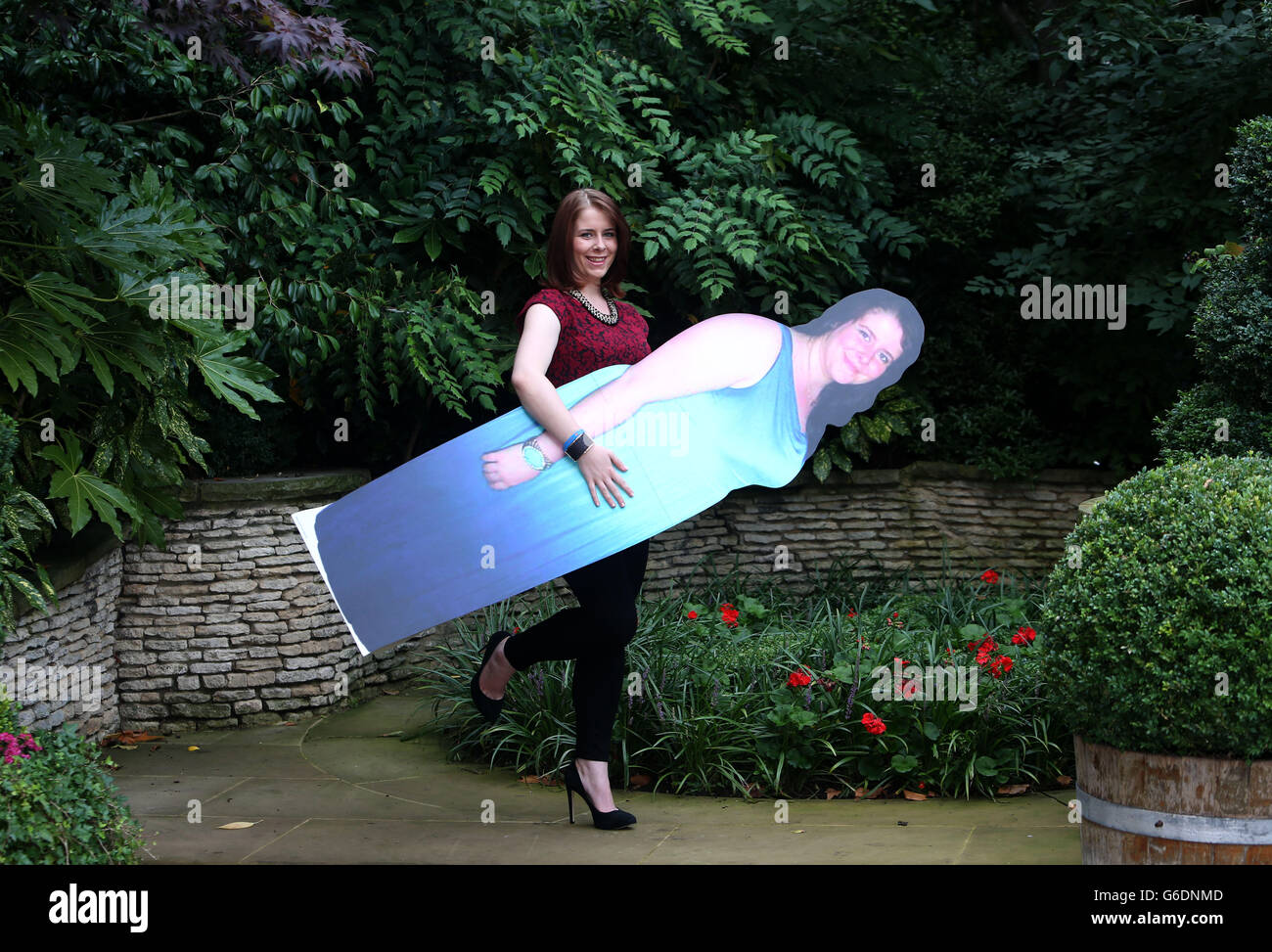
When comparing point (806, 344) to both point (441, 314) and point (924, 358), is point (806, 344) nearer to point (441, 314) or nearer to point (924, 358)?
point (441, 314)

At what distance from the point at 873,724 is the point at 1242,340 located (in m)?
1.94

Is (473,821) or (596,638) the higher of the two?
(596,638)

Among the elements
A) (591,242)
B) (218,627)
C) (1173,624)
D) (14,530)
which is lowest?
(218,627)

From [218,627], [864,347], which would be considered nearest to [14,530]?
[218,627]

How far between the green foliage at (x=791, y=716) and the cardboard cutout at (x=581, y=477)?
1.13 m

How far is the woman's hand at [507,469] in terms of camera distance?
13.7ft

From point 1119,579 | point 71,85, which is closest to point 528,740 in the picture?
point 1119,579

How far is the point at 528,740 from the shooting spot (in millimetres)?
5281

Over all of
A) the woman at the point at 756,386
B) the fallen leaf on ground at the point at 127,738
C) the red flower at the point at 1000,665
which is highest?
the woman at the point at 756,386

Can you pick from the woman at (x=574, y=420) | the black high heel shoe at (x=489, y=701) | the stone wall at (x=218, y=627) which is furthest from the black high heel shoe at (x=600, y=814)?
the stone wall at (x=218, y=627)

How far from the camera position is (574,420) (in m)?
4.14

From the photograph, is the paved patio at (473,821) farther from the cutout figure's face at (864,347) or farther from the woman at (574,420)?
the cutout figure's face at (864,347)

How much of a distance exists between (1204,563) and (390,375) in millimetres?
3991

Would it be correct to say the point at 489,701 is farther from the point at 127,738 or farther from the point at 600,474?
the point at 127,738
